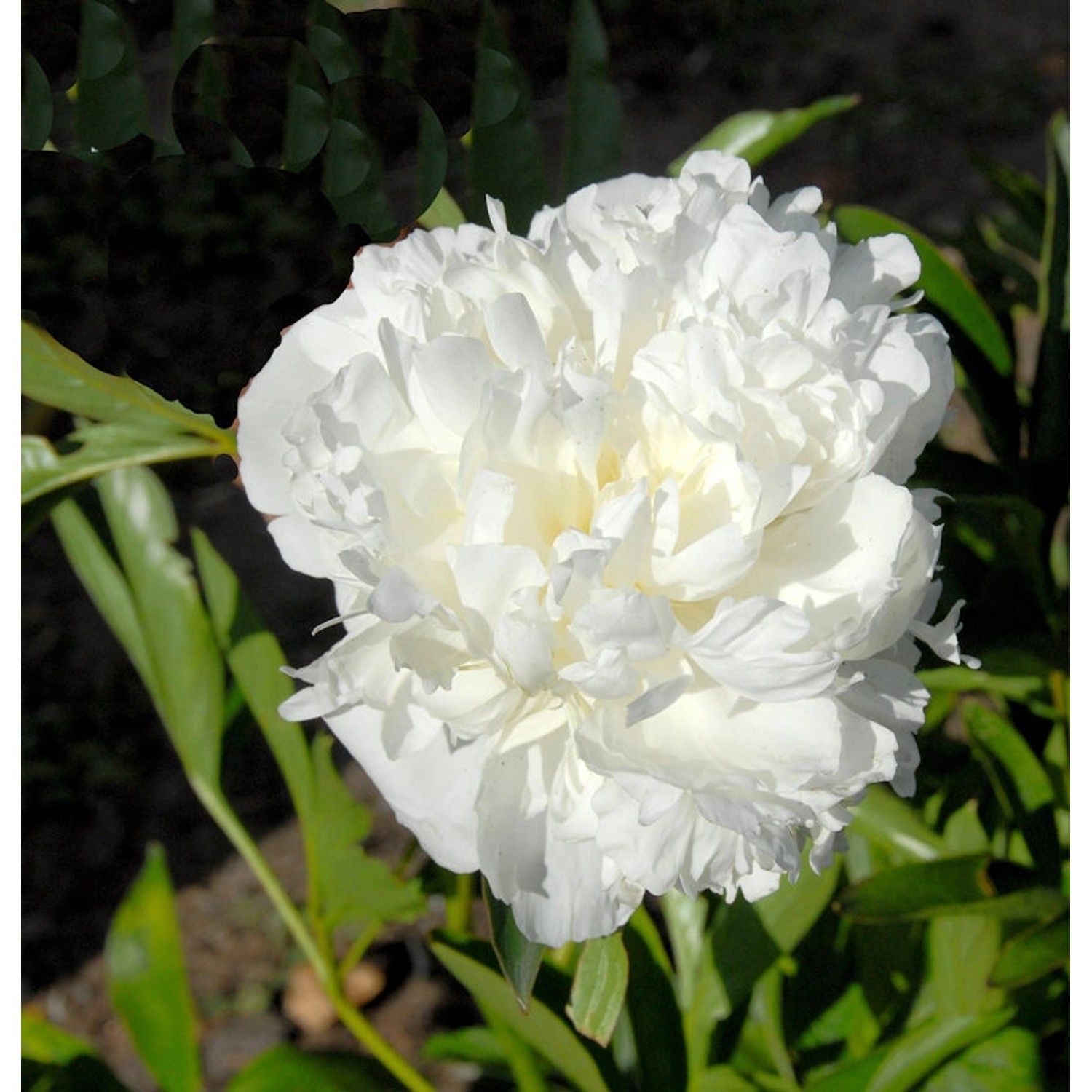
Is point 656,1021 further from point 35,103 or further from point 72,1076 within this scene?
point 35,103

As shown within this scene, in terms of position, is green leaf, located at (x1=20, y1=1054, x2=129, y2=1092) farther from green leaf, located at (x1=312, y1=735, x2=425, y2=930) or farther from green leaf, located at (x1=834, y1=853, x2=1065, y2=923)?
green leaf, located at (x1=834, y1=853, x2=1065, y2=923)

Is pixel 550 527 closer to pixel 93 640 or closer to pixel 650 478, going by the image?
pixel 650 478

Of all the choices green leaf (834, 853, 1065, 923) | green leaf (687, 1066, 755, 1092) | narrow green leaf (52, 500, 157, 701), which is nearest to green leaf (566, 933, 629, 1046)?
green leaf (834, 853, 1065, 923)

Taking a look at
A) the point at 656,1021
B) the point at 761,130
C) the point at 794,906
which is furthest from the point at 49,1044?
the point at 761,130

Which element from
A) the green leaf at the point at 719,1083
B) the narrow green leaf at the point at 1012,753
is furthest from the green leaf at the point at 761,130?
the green leaf at the point at 719,1083

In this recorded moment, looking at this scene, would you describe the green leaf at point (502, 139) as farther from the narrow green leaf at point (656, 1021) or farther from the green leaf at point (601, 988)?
the narrow green leaf at point (656, 1021)

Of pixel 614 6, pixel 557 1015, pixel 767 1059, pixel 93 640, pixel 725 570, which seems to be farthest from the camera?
pixel 614 6

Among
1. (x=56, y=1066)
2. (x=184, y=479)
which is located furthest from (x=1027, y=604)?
(x=184, y=479)
